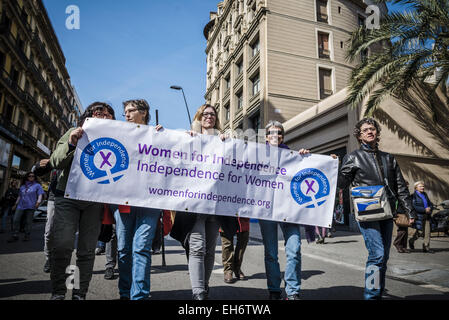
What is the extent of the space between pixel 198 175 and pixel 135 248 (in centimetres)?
103

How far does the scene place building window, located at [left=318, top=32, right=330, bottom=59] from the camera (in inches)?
812

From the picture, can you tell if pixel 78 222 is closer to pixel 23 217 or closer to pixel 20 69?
pixel 23 217

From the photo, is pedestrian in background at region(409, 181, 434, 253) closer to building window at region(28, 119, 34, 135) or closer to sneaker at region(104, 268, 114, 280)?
sneaker at region(104, 268, 114, 280)

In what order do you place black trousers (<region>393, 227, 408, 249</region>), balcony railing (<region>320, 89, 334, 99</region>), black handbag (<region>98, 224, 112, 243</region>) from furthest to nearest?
balcony railing (<region>320, 89, 334, 99</region>) < black trousers (<region>393, 227, 408, 249</region>) < black handbag (<region>98, 224, 112, 243</region>)

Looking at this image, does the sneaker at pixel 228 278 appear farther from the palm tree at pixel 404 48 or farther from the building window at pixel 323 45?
the building window at pixel 323 45

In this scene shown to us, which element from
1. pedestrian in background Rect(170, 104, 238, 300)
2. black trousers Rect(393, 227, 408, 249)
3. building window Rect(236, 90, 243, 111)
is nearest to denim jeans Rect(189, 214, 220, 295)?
pedestrian in background Rect(170, 104, 238, 300)

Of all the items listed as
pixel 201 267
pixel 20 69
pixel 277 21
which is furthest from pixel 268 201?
pixel 20 69

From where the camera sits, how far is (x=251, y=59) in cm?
2164

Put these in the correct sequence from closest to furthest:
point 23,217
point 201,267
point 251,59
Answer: point 201,267 → point 23,217 → point 251,59

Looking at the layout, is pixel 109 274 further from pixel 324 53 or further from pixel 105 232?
pixel 324 53

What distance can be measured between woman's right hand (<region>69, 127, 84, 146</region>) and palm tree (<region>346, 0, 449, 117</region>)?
9.32 metres

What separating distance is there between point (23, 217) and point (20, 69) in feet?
72.2

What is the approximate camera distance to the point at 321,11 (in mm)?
21453

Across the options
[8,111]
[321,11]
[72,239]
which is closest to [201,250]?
[72,239]
